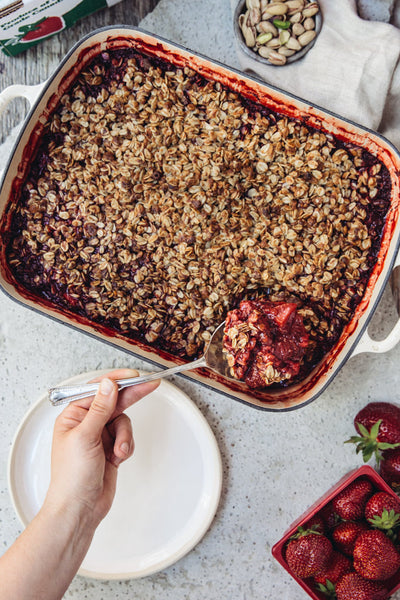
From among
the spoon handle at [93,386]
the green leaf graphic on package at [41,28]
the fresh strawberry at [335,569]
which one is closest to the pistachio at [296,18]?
the green leaf graphic on package at [41,28]

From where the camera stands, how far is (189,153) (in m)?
1.56

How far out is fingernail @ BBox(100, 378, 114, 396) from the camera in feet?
4.57

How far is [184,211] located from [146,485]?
2.94ft

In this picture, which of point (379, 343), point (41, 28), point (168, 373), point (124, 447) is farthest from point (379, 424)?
point (41, 28)

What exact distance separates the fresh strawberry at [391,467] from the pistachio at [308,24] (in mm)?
1306

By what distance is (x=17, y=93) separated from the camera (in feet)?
4.91

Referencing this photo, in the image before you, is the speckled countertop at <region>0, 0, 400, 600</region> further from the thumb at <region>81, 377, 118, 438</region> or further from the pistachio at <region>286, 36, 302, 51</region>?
the thumb at <region>81, 377, 118, 438</region>

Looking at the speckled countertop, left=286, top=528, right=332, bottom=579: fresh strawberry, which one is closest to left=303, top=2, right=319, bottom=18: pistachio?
the speckled countertop

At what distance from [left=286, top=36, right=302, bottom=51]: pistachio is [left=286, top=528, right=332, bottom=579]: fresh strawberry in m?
1.45

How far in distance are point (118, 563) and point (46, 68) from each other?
164 centimetres

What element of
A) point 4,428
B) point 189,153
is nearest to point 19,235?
point 189,153

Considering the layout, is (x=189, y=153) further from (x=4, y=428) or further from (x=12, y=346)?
(x=4, y=428)

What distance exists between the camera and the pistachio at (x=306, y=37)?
1.60 m

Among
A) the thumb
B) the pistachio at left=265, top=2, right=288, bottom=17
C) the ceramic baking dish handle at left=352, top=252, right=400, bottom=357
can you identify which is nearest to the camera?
the thumb
